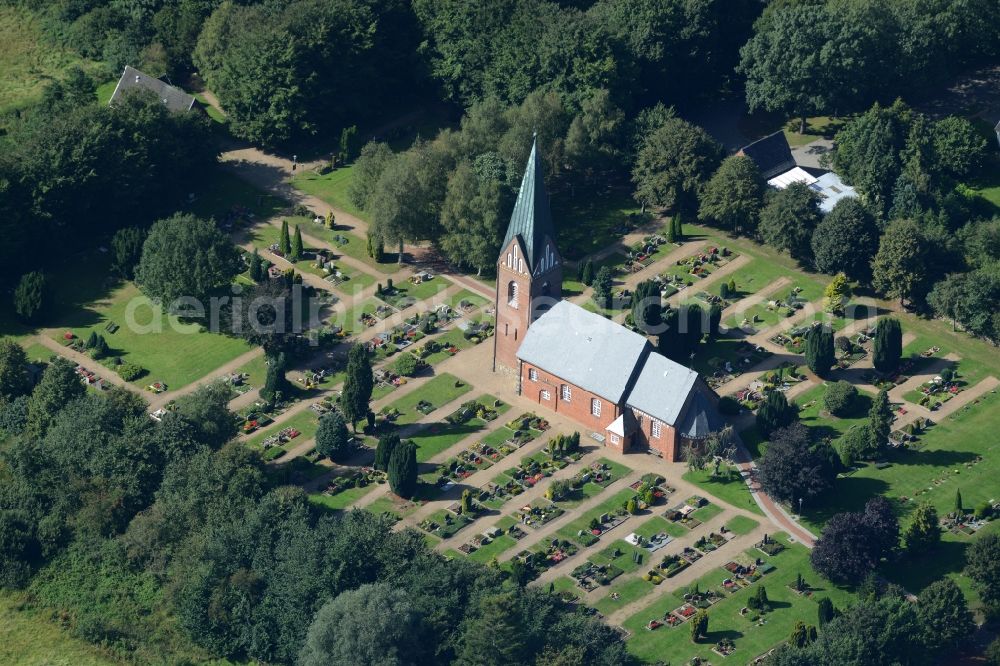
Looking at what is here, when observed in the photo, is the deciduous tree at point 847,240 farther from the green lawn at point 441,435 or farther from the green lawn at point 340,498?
the green lawn at point 340,498

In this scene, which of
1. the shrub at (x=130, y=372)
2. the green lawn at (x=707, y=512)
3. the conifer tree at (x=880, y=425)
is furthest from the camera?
the shrub at (x=130, y=372)

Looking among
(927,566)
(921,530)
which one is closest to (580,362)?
(921,530)

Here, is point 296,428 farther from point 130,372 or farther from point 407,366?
point 130,372

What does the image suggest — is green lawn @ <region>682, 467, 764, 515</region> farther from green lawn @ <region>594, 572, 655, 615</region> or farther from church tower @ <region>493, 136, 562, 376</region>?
church tower @ <region>493, 136, 562, 376</region>

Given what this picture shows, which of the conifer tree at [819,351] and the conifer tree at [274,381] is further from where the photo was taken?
the conifer tree at [274,381]

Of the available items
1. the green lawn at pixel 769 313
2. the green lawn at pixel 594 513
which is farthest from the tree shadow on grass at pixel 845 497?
the green lawn at pixel 769 313

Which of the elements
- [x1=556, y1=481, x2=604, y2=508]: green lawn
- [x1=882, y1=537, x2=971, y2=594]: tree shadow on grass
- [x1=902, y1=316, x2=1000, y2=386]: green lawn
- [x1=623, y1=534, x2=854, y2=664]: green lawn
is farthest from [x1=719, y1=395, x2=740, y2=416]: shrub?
[x1=882, y1=537, x2=971, y2=594]: tree shadow on grass

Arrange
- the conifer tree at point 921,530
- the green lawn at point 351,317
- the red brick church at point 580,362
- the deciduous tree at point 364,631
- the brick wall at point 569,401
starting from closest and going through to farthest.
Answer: the deciduous tree at point 364,631
the conifer tree at point 921,530
the red brick church at point 580,362
the brick wall at point 569,401
the green lawn at point 351,317
